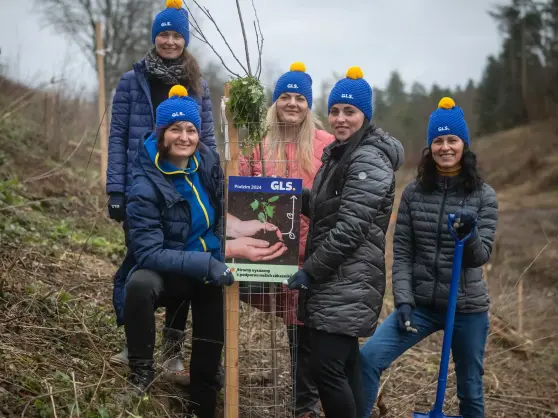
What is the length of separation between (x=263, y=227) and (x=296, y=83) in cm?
121

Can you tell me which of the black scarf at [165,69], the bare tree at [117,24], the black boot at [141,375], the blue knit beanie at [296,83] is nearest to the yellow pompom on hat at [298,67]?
the blue knit beanie at [296,83]

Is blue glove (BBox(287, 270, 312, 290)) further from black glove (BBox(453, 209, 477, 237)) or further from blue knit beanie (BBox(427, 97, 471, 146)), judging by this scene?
blue knit beanie (BBox(427, 97, 471, 146))

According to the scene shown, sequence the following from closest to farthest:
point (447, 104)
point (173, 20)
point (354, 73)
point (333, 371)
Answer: point (333, 371) < point (354, 73) < point (447, 104) < point (173, 20)

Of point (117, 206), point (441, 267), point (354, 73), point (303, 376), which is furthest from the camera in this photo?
point (303, 376)

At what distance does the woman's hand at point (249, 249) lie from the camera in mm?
3348

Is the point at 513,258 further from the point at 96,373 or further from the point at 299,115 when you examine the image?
the point at 96,373

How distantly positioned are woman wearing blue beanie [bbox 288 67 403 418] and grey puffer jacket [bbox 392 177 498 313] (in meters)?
0.41

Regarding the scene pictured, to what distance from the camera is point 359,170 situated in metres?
3.33

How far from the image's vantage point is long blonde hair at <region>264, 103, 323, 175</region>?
3.95 meters

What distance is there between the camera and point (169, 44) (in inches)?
162

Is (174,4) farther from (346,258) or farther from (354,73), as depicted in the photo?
(346,258)

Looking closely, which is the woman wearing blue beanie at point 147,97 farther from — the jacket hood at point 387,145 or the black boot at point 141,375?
the jacket hood at point 387,145

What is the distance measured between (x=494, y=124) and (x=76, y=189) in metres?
32.9

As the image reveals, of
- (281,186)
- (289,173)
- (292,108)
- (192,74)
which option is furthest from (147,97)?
(281,186)
